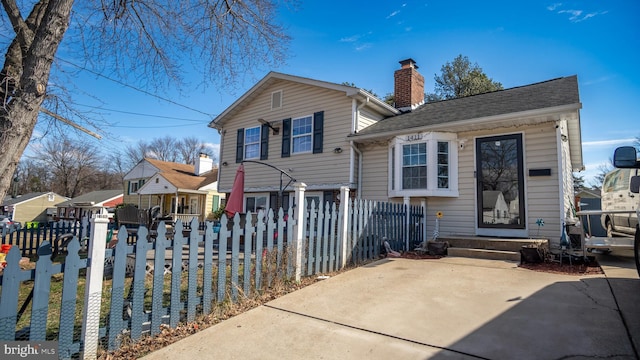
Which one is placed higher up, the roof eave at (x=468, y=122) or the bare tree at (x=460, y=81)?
the bare tree at (x=460, y=81)

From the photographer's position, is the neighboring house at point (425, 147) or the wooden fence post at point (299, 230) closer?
the wooden fence post at point (299, 230)

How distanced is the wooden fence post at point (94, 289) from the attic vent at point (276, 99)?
34.8ft

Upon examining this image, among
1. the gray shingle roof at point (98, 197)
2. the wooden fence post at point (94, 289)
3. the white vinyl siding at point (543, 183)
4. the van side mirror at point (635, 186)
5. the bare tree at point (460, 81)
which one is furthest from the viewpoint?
the gray shingle roof at point (98, 197)

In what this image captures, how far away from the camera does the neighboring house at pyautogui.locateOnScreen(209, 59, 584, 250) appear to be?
7.88m

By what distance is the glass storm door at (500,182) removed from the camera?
814 centimetres

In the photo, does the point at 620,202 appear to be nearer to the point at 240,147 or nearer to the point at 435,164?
the point at 435,164

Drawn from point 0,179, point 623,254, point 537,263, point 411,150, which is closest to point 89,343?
point 0,179

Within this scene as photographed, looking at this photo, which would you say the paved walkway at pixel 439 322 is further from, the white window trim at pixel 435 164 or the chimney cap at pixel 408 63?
the chimney cap at pixel 408 63

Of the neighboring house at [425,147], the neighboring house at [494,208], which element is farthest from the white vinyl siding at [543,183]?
the neighboring house at [494,208]

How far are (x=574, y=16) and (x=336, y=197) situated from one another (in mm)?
8097

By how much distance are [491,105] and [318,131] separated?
5.40 metres

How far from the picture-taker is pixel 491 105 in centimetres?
919

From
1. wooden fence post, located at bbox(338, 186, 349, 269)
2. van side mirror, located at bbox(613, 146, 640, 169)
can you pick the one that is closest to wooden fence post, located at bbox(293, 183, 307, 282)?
wooden fence post, located at bbox(338, 186, 349, 269)

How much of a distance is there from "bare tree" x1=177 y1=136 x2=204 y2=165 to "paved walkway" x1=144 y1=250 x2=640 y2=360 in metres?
50.9
